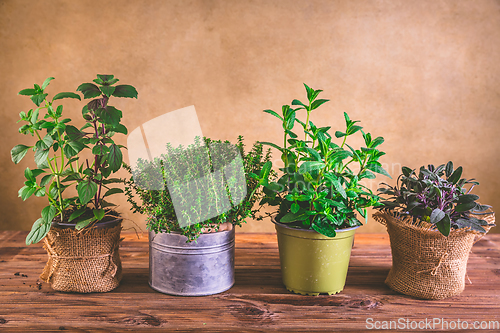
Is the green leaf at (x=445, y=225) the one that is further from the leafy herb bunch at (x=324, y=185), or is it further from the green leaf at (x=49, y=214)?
the green leaf at (x=49, y=214)

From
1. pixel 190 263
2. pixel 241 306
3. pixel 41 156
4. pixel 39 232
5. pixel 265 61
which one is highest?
pixel 265 61

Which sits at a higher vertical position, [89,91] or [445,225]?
[89,91]

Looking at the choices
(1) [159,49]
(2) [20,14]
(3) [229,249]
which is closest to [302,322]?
(3) [229,249]

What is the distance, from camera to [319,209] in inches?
41.8

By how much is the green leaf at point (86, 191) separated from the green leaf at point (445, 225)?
1052 mm

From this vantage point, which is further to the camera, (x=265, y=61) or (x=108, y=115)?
(x=265, y=61)

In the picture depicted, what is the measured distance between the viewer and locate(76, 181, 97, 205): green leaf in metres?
1.04

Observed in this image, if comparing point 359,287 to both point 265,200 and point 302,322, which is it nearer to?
point 302,322

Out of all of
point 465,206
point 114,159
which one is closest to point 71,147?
point 114,159

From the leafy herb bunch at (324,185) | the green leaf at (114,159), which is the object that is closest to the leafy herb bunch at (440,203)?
the leafy herb bunch at (324,185)

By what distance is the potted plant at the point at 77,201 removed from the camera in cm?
104

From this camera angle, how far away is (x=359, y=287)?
3.96 feet

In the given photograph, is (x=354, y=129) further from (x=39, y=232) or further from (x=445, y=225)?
(x=39, y=232)

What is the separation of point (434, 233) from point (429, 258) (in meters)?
0.09
